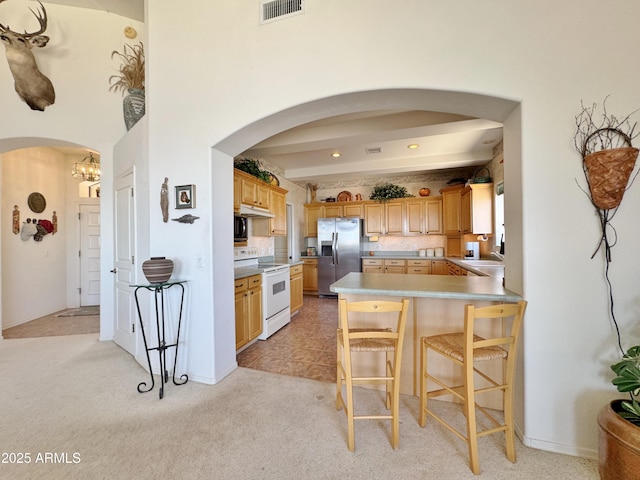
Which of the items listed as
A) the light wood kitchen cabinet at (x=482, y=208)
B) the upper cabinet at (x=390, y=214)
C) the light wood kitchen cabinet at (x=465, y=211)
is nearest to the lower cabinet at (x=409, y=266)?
the upper cabinet at (x=390, y=214)

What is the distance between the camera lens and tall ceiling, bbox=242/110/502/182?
3.22 meters

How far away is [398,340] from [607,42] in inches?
85.0

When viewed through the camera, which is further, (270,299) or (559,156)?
(270,299)

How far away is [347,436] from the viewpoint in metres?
1.72

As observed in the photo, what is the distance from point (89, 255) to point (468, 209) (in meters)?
7.39

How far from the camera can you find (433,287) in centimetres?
204

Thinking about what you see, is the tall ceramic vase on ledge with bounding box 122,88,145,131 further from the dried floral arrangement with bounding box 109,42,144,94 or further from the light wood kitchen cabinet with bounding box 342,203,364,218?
the light wood kitchen cabinet with bounding box 342,203,364,218

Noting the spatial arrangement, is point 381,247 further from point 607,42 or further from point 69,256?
point 69,256

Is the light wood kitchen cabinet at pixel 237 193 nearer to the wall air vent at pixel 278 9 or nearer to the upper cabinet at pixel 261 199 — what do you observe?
the upper cabinet at pixel 261 199

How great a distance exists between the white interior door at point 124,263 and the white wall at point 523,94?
47.1 inches

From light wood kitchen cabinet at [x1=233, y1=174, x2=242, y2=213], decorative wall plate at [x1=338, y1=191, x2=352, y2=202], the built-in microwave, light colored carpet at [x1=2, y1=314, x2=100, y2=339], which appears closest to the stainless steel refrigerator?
decorative wall plate at [x1=338, y1=191, x2=352, y2=202]

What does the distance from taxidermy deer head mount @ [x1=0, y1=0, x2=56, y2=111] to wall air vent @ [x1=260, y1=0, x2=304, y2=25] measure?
286 cm

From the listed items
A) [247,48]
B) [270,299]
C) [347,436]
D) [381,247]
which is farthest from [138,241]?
[381,247]

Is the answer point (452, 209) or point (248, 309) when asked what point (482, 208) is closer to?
point (452, 209)
